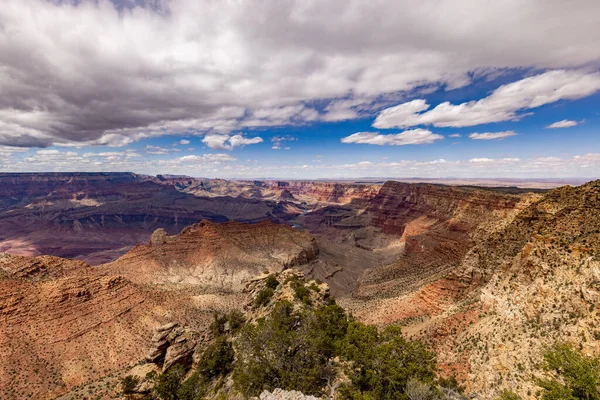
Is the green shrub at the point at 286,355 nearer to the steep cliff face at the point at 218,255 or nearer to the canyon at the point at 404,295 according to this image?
the canyon at the point at 404,295

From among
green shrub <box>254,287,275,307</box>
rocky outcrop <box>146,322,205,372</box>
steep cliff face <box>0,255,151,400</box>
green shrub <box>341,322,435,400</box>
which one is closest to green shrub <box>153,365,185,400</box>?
rocky outcrop <box>146,322,205,372</box>

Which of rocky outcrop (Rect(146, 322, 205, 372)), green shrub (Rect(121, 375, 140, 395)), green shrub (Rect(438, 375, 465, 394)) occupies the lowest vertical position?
green shrub (Rect(121, 375, 140, 395))

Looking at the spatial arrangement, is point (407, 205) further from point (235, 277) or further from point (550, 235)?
point (550, 235)

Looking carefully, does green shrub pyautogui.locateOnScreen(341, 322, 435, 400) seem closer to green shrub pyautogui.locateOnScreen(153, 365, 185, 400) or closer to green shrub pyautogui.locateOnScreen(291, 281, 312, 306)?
green shrub pyautogui.locateOnScreen(291, 281, 312, 306)

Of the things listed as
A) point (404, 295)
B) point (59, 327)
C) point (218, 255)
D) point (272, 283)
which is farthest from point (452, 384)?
point (218, 255)

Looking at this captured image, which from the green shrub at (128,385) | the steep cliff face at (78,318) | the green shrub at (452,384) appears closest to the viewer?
the green shrub at (452,384)

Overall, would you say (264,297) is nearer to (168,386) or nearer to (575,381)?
(168,386)

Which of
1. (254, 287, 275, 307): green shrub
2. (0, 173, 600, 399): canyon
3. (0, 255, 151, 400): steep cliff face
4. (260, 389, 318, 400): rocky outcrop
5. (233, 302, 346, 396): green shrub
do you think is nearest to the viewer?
(260, 389, 318, 400): rocky outcrop

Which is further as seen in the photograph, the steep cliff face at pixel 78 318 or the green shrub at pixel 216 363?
the steep cliff face at pixel 78 318

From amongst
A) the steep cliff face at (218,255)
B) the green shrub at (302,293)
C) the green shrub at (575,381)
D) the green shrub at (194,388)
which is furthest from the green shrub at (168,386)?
Answer: the steep cliff face at (218,255)
